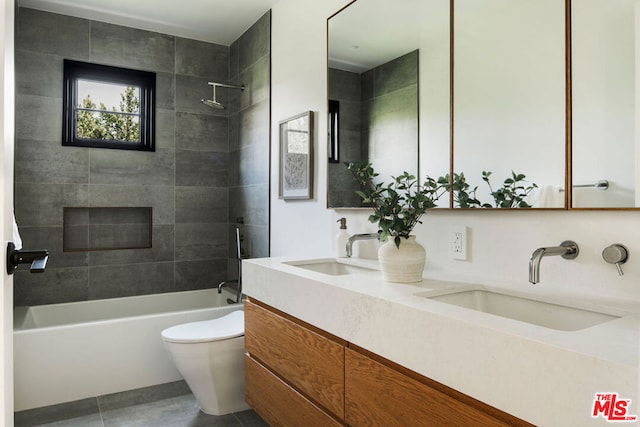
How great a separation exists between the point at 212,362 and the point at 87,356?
906 millimetres

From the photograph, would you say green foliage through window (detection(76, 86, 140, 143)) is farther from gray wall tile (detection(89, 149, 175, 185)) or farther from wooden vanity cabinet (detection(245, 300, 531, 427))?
wooden vanity cabinet (detection(245, 300, 531, 427))

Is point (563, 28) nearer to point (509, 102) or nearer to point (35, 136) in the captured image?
point (509, 102)

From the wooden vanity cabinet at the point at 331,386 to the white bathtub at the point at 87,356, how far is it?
966 millimetres

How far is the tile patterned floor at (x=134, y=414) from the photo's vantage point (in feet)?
7.55

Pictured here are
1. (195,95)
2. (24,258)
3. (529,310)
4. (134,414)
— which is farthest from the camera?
(195,95)

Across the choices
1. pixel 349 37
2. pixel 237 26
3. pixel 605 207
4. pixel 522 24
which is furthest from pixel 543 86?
pixel 237 26

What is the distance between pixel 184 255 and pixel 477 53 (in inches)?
114

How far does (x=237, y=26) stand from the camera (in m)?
3.46

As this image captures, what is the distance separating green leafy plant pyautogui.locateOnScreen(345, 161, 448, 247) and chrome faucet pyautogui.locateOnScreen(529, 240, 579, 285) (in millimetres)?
443

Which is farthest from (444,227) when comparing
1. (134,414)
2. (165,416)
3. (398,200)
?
(134,414)

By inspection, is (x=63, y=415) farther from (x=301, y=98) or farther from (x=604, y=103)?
(x=604, y=103)

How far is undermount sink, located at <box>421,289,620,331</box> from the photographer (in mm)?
1170

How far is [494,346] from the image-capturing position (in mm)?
935

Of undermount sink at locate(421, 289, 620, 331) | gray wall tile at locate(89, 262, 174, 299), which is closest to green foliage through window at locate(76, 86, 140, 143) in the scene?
gray wall tile at locate(89, 262, 174, 299)
